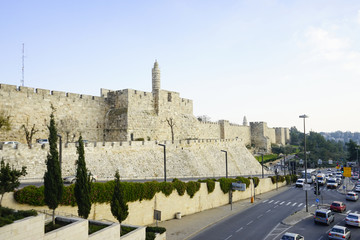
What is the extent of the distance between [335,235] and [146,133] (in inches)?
1130

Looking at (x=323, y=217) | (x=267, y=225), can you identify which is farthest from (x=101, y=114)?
(x=323, y=217)

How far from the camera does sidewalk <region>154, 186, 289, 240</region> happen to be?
19125 mm

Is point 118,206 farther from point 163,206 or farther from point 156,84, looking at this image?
point 156,84

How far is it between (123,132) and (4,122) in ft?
47.6

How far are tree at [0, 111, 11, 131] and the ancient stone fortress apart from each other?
1.51ft

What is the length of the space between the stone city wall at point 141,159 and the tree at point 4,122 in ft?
24.4

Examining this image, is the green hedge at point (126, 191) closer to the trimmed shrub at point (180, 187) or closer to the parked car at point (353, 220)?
the trimmed shrub at point (180, 187)

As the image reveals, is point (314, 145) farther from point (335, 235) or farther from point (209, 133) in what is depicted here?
point (335, 235)

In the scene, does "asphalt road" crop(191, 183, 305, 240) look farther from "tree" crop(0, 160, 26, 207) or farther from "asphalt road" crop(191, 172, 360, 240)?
"tree" crop(0, 160, 26, 207)

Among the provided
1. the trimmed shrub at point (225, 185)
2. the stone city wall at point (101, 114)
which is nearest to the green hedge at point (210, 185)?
the trimmed shrub at point (225, 185)

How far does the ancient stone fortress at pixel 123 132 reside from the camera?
28406 millimetres

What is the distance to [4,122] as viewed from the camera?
28.8 m

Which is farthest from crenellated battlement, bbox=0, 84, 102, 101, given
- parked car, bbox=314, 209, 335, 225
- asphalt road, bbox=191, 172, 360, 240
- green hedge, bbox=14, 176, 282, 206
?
parked car, bbox=314, 209, 335, 225

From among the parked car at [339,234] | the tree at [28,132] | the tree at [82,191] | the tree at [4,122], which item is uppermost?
the tree at [4,122]
